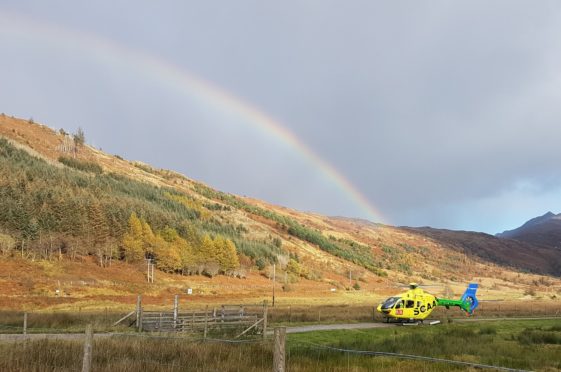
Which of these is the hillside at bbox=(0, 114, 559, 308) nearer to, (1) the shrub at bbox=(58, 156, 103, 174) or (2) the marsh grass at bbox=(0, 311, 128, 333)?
(1) the shrub at bbox=(58, 156, 103, 174)

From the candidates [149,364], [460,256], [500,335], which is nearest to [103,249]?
[500,335]

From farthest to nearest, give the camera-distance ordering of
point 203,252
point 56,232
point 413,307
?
point 203,252, point 56,232, point 413,307

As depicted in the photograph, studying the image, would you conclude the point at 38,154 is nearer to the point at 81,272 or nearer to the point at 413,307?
the point at 81,272

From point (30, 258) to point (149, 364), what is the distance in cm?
6602

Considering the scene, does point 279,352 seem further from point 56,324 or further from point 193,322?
point 56,324

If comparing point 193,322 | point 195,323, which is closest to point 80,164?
point 195,323

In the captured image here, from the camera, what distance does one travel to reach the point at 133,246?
8131cm

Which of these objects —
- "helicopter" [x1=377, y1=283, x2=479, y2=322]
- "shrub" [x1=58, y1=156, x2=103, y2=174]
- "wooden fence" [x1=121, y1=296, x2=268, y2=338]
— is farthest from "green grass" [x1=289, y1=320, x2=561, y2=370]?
"shrub" [x1=58, y1=156, x2=103, y2=174]

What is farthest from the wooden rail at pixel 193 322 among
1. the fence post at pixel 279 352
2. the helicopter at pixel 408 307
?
the fence post at pixel 279 352

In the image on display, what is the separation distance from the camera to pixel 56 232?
7506 centimetres

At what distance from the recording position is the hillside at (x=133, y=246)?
2603 inches

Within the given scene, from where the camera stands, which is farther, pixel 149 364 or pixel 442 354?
pixel 442 354

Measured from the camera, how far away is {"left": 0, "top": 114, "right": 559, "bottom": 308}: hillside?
6612 cm

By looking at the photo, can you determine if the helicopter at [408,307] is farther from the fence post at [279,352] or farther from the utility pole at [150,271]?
the utility pole at [150,271]
